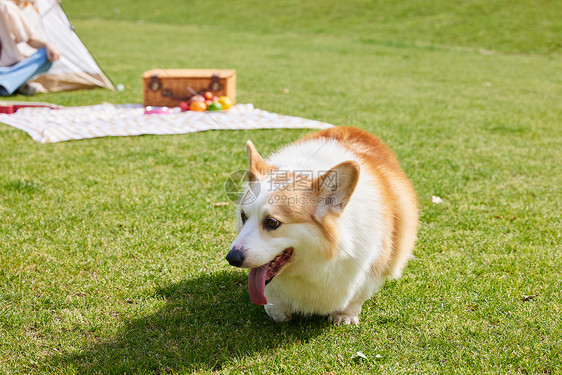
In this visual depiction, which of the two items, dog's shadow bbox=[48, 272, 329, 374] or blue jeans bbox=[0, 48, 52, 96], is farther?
blue jeans bbox=[0, 48, 52, 96]

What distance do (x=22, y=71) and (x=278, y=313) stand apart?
7.00m

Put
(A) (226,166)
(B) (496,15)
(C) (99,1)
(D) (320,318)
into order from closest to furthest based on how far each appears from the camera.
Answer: (D) (320,318) → (A) (226,166) → (B) (496,15) → (C) (99,1)

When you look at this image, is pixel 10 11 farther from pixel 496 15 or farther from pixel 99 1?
pixel 99 1

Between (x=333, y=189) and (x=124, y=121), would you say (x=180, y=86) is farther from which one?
(x=333, y=189)

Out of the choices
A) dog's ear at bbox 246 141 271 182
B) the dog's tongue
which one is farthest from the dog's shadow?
dog's ear at bbox 246 141 271 182

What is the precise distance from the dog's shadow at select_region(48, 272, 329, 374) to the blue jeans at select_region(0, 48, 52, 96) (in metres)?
6.24

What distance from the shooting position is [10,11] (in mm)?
7656

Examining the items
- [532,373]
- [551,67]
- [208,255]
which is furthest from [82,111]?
[551,67]

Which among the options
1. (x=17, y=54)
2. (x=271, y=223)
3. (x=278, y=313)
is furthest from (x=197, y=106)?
(x=271, y=223)

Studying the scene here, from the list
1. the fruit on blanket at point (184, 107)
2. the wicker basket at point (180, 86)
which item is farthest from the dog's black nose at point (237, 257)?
the wicker basket at point (180, 86)

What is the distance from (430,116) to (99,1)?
27.6 metres

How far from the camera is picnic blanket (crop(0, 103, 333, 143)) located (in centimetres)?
585

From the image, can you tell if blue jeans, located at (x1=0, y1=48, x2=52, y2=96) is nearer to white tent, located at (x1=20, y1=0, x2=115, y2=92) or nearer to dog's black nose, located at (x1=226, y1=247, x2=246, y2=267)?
white tent, located at (x1=20, y1=0, x2=115, y2=92)

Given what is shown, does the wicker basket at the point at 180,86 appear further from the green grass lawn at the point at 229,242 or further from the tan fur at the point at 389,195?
the tan fur at the point at 389,195
